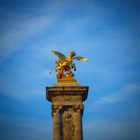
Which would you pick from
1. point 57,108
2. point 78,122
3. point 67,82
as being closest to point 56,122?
point 57,108

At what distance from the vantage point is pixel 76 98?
30.9 metres

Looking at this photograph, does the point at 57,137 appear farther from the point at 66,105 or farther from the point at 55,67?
the point at 55,67

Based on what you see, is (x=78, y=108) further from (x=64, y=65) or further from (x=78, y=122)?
(x=64, y=65)

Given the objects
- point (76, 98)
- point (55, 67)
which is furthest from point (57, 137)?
point (55, 67)

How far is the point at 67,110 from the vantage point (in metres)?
30.7

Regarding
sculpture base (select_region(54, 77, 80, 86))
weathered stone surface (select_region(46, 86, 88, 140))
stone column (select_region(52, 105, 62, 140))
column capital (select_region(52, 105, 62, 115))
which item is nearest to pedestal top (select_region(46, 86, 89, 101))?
weathered stone surface (select_region(46, 86, 88, 140))

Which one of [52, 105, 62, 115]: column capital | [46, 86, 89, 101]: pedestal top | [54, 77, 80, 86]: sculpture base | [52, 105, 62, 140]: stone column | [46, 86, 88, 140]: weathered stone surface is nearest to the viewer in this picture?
[52, 105, 62, 140]: stone column

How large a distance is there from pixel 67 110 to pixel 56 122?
159 centimetres

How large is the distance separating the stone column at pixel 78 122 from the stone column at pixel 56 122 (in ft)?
4.83

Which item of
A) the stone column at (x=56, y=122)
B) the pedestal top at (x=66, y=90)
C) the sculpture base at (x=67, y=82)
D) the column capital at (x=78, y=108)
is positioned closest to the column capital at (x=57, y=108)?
the stone column at (x=56, y=122)

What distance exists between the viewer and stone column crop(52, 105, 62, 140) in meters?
29.6

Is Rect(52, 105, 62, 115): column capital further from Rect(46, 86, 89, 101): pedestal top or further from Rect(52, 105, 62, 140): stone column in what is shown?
Rect(46, 86, 89, 101): pedestal top

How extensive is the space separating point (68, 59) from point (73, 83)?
2956 mm

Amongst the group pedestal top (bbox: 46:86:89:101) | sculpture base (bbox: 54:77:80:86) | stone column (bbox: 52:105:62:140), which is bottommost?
stone column (bbox: 52:105:62:140)
